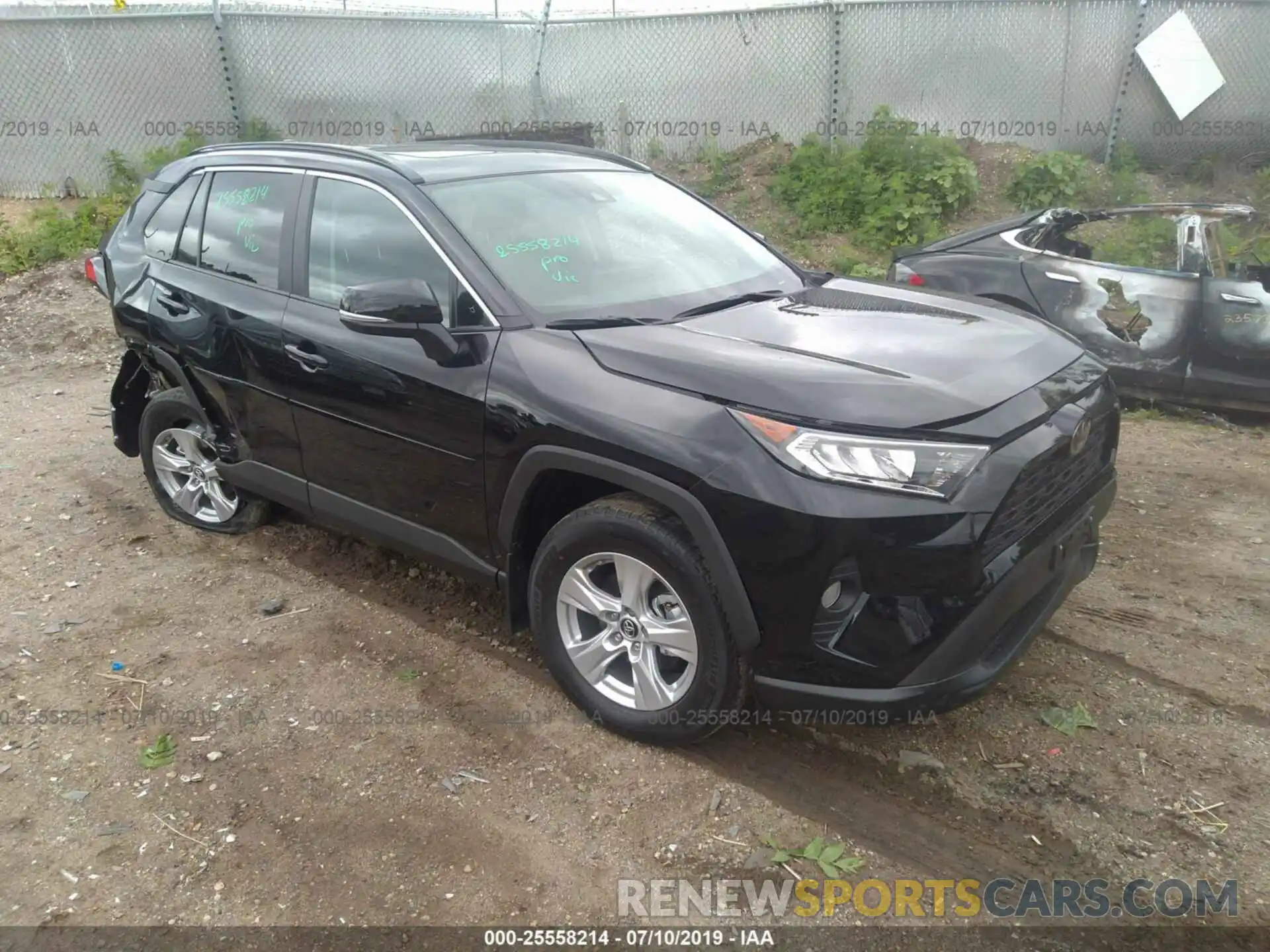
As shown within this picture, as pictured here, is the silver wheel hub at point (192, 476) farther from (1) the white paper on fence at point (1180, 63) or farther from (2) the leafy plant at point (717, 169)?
(1) the white paper on fence at point (1180, 63)

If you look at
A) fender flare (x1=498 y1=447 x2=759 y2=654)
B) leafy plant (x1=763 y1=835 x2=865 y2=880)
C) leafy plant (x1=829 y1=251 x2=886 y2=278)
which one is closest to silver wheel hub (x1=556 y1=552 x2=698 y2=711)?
fender flare (x1=498 y1=447 x2=759 y2=654)

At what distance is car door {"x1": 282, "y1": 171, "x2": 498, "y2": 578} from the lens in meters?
3.27

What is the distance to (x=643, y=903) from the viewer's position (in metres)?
2.60

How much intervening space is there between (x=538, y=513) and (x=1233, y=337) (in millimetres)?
5049

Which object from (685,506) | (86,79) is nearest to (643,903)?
(685,506)

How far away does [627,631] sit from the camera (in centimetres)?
308

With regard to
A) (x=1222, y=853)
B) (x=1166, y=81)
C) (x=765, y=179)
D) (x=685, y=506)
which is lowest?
(x=1222, y=853)

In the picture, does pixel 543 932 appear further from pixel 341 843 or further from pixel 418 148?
pixel 418 148

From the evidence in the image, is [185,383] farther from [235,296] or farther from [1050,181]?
[1050,181]

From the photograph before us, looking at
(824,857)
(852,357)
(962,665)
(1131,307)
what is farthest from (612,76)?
(824,857)

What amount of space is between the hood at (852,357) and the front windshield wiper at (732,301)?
0.05 meters

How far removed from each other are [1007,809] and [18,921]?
278 centimetres

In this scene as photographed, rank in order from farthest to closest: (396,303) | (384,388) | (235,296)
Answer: (235,296), (384,388), (396,303)

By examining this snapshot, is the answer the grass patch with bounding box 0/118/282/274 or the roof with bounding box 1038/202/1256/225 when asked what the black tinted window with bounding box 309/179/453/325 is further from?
the grass patch with bounding box 0/118/282/274
